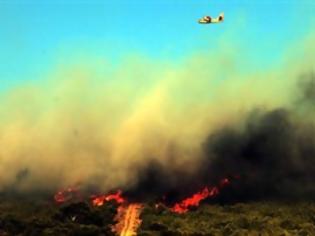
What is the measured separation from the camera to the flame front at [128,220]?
113625mm

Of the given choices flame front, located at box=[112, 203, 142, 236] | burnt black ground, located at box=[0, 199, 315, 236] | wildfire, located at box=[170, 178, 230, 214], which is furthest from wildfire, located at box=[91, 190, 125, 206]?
wildfire, located at box=[170, 178, 230, 214]

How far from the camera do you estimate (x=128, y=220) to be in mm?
119938

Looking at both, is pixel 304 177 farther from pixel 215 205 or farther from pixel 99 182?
pixel 99 182

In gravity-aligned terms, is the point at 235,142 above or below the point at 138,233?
above

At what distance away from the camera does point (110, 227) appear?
115000 millimetres

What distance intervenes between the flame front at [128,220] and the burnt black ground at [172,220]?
5.02 feet

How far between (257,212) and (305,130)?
37.2 meters

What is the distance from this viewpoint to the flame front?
114m

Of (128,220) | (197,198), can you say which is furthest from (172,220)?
(197,198)

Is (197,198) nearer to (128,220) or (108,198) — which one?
(108,198)

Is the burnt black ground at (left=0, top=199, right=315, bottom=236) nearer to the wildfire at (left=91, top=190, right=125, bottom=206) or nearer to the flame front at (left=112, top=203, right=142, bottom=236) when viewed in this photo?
the flame front at (left=112, top=203, right=142, bottom=236)

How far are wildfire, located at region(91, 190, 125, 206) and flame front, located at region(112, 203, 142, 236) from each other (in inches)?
221

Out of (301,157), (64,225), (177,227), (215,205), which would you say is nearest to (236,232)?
(177,227)

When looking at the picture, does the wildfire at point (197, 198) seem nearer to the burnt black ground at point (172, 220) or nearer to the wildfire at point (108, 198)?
the burnt black ground at point (172, 220)
